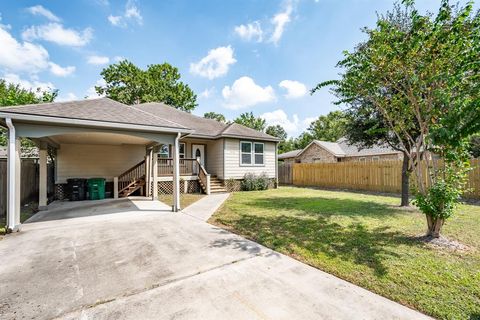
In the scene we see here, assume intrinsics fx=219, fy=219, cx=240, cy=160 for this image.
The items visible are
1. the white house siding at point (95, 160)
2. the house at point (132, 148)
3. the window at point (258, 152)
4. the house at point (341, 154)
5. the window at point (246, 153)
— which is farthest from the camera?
the house at point (341, 154)

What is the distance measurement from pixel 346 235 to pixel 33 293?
5.51 metres

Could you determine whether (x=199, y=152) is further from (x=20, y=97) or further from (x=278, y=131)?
(x=278, y=131)

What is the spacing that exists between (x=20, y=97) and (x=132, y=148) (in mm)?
14578

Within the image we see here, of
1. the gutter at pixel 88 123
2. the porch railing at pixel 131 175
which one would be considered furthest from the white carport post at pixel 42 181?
the gutter at pixel 88 123

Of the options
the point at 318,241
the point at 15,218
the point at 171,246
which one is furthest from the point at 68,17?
the point at 318,241

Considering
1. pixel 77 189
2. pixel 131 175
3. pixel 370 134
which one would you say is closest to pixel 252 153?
pixel 370 134

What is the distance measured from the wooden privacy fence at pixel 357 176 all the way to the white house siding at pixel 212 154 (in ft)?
26.7

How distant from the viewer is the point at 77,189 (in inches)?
411

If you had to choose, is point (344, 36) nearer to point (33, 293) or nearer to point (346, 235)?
point (346, 235)

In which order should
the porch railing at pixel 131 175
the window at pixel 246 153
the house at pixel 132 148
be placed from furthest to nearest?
the window at pixel 246 153
the porch railing at pixel 131 175
the house at pixel 132 148

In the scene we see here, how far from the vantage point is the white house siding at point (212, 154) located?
13688 mm

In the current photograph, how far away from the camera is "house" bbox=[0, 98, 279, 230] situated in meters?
5.79

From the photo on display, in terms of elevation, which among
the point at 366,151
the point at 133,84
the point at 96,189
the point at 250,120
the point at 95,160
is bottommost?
the point at 96,189

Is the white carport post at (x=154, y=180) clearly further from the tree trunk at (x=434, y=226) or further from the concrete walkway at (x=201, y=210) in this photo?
the tree trunk at (x=434, y=226)
